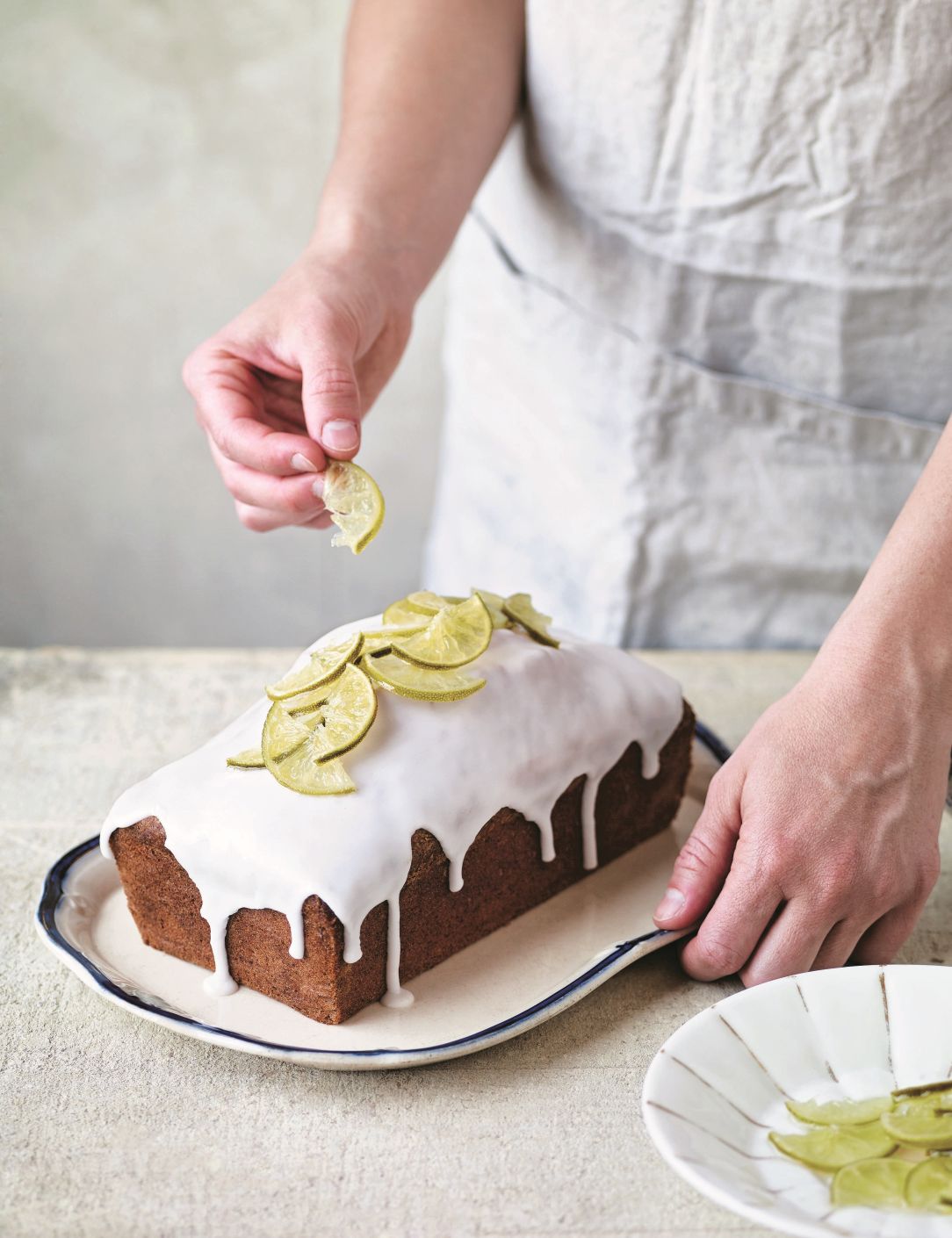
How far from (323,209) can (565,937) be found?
3.00ft

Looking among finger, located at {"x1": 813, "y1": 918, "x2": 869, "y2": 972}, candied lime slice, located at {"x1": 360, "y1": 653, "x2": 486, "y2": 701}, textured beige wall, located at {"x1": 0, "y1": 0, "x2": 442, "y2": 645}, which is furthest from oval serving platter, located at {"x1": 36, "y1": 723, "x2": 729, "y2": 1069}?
textured beige wall, located at {"x1": 0, "y1": 0, "x2": 442, "y2": 645}

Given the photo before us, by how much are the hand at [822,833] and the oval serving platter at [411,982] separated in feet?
0.26

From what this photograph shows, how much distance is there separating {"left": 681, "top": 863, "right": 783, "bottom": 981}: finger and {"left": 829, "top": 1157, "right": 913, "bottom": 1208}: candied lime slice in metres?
0.25

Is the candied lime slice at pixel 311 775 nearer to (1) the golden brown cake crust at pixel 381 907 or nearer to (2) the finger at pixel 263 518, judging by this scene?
(1) the golden brown cake crust at pixel 381 907

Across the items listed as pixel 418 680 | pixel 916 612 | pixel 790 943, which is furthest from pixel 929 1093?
pixel 418 680

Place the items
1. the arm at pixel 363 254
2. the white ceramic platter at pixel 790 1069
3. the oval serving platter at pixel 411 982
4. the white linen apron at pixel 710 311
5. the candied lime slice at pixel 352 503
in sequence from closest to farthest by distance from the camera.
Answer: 1. the white ceramic platter at pixel 790 1069
2. the oval serving platter at pixel 411 982
3. the candied lime slice at pixel 352 503
4. the arm at pixel 363 254
5. the white linen apron at pixel 710 311

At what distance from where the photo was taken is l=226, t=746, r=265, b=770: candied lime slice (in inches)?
42.6

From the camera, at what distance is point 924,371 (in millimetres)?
1561

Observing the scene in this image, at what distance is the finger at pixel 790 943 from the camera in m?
1.05

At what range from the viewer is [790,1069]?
0.92 meters

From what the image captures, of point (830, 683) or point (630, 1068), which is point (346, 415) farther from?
point (630, 1068)

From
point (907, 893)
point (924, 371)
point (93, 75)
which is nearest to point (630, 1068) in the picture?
point (907, 893)

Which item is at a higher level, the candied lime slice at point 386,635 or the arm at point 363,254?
the arm at point 363,254

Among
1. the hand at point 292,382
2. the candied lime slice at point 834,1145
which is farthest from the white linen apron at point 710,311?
the candied lime slice at point 834,1145
